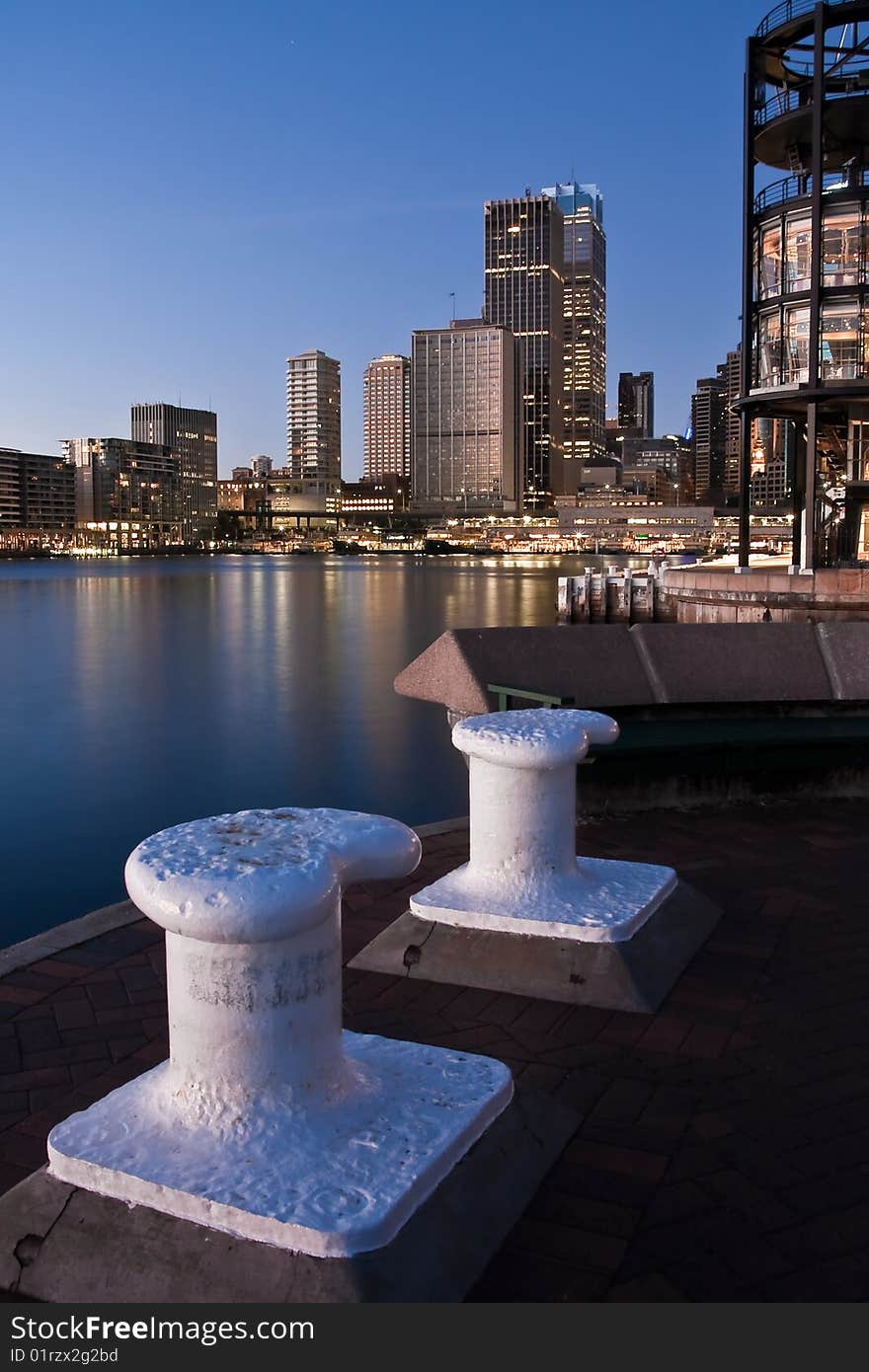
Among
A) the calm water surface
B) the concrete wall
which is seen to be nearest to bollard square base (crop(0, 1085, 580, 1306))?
the calm water surface

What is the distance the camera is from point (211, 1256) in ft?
9.39

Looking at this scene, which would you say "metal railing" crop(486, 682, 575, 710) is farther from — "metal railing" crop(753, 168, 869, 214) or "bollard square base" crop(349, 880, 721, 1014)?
"metal railing" crop(753, 168, 869, 214)

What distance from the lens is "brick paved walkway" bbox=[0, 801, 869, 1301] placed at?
3.02 meters

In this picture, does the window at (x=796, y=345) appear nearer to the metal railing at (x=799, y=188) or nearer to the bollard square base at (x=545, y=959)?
the metal railing at (x=799, y=188)

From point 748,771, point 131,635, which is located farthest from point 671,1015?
point 131,635

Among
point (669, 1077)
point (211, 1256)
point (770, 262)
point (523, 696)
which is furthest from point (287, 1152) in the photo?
point (770, 262)

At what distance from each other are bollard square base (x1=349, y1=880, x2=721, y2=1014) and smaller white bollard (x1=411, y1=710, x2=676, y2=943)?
0.06 meters

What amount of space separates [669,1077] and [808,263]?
26.2 metres

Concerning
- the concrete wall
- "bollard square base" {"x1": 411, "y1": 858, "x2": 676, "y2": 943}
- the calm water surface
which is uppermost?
the concrete wall

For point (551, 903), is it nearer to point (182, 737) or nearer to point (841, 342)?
point (182, 737)

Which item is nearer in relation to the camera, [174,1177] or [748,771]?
[174,1177]

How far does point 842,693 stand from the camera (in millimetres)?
8938
